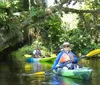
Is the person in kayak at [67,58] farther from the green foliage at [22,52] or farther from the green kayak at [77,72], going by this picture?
the green foliage at [22,52]

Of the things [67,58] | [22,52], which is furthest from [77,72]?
[22,52]

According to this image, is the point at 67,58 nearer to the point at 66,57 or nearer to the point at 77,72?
the point at 66,57

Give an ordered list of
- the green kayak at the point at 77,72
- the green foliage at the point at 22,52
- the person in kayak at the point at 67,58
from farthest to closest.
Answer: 1. the green foliage at the point at 22,52
2. the person in kayak at the point at 67,58
3. the green kayak at the point at 77,72

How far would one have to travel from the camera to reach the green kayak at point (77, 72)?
1277cm

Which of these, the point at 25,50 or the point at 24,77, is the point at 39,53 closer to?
the point at 25,50

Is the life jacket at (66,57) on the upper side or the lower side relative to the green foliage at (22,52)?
upper

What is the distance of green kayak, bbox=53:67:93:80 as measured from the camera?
12.8 metres

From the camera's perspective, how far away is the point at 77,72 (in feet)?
42.9

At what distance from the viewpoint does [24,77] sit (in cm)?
1434

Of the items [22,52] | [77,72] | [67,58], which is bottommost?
[22,52]

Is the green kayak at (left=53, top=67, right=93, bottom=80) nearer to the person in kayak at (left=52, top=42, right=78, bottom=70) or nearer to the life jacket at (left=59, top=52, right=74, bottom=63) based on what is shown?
the person in kayak at (left=52, top=42, right=78, bottom=70)

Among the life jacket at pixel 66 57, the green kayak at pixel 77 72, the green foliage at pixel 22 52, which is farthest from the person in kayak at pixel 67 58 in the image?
the green foliage at pixel 22 52

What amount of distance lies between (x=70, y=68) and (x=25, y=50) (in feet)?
72.8

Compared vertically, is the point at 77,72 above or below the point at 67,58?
below
